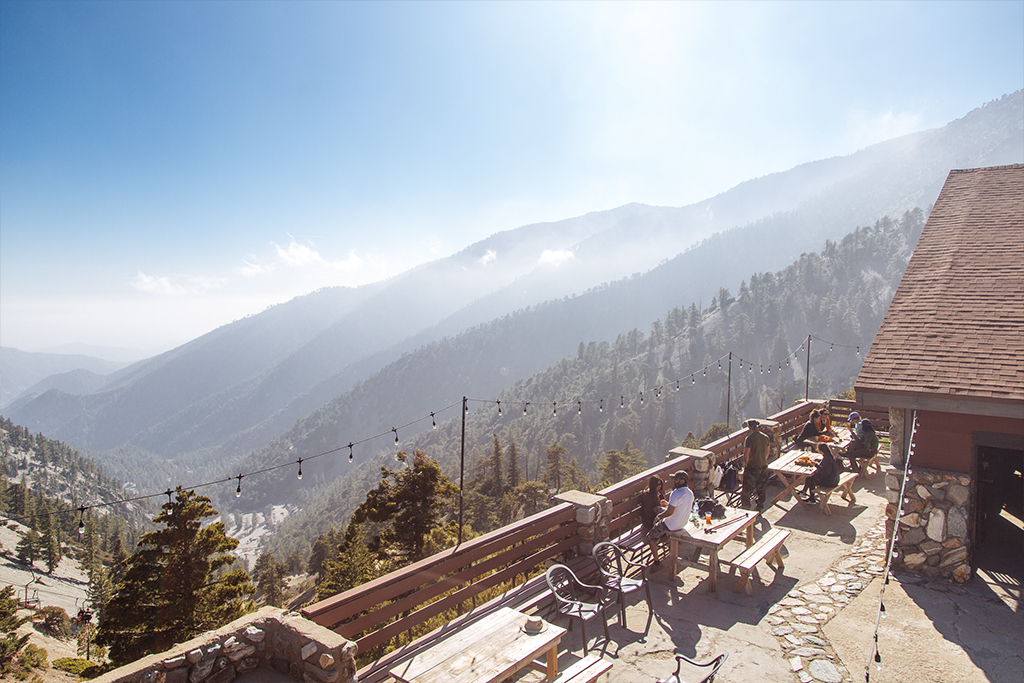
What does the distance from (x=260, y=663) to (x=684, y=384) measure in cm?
15229

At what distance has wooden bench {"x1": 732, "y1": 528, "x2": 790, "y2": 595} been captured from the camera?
5.87m

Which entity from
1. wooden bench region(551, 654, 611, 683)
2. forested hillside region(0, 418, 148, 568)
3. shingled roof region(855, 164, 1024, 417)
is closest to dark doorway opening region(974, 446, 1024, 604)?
shingled roof region(855, 164, 1024, 417)

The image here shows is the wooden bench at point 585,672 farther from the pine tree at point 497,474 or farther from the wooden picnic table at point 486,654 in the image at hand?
the pine tree at point 497,474

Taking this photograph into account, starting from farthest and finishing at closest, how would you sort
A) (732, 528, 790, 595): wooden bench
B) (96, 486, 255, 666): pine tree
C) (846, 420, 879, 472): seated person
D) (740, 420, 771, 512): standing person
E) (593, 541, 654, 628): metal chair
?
(96, 486, 255, 666): pine tree < (846, 420, 879, 472): seated person < (740, 420, 771, 512): standing person < (732, 528, 790, 595): wooden bench < (593, 541, 654, 628): metal chair

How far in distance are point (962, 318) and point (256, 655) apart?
993cm

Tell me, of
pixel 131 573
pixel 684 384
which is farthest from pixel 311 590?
pixel 684 384

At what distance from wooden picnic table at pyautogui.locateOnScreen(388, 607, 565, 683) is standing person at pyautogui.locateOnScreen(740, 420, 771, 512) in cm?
613

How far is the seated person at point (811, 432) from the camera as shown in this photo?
10805mm

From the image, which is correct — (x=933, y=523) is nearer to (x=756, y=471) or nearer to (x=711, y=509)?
(x=756, y=471)

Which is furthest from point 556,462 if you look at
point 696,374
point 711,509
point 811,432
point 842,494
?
point 696,374

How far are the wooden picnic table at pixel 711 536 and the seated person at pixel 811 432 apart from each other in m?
4.98

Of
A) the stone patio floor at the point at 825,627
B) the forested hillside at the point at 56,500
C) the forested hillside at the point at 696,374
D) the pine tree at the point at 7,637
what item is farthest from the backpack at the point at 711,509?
the forested hillside at the point at 56,500

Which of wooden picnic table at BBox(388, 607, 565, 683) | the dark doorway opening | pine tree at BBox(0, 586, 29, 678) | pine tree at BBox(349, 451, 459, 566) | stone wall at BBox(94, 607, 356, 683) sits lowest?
pine tree at BBox(0, 586, 29, 678)

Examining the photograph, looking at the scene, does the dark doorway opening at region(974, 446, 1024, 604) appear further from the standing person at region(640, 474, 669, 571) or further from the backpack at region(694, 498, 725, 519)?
the standing person at region(640, 474, 669, 571)
